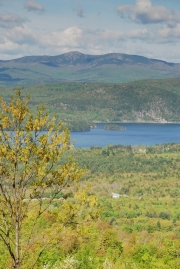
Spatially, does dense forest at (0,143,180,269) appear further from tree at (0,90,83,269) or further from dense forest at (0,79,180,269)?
tree at (0,90,83,269)

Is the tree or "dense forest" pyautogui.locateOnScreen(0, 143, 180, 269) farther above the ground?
the tree

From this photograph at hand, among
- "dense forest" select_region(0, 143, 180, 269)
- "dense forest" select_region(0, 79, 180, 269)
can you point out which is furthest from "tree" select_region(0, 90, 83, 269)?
"dense forest" select_region(0, 143, 180, 269)

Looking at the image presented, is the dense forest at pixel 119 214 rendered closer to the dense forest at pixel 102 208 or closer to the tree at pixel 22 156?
the dense forest at pixel 102 208

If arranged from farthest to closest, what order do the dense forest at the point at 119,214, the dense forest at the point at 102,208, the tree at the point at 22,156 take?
the dense forest at the point at 119,214, the dense forest at the point at 102,208, the tree at the point at 22,156

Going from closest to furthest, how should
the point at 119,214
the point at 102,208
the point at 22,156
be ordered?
the point at 22,156 < the point at 102,208 < the point at 119,214

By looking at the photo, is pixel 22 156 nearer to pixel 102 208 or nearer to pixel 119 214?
pixel 102 208

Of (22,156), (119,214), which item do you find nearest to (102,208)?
(22,156)

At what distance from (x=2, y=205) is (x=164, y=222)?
59.5 metres

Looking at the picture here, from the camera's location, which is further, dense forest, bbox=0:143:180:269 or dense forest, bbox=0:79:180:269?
dense forest, bbox=0:143:180:269

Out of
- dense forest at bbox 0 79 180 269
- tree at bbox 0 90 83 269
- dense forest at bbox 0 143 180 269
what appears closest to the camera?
tree at bbox 0 90 83 269

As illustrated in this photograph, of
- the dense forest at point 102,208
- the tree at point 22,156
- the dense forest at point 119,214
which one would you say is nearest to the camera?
the tree at point 22,156

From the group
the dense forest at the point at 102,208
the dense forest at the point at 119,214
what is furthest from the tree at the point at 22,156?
the dense forest at the point at 119,214

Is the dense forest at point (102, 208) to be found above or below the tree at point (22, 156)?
below

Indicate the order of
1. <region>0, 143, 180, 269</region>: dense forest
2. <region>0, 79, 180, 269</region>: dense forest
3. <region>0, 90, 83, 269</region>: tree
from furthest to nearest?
<region>0, 143, 180, 269</region>: dense forest
<region>0, 79, 180, 269</region>: dense forest
<region>0, 90, 83, 269</region>: tree
